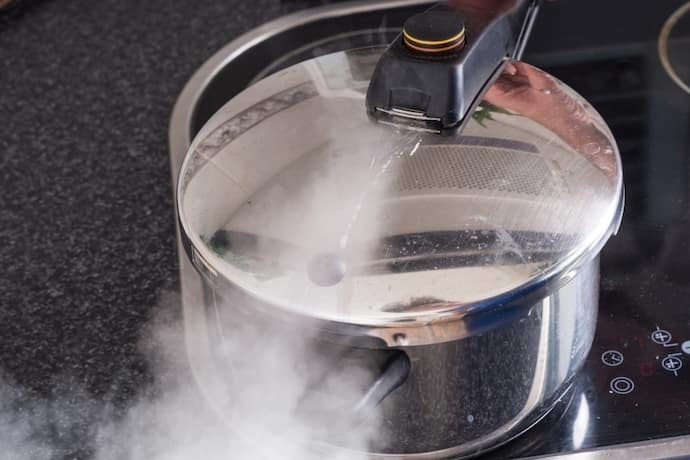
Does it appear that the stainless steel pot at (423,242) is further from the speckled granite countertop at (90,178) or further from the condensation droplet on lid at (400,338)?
the speckled granite countertop at (90,178)

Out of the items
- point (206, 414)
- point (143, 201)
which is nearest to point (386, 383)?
point (206, 414)

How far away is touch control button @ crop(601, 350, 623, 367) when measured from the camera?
571 mm

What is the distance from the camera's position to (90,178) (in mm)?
739

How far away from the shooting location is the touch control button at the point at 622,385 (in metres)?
0.56

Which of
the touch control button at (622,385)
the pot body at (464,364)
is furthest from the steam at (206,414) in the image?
the touch control button at (622,385)

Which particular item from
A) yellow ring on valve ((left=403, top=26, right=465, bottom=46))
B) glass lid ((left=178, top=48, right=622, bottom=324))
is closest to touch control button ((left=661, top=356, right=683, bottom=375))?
glass lid ((left=178, top=48, right=622, bottom=324))

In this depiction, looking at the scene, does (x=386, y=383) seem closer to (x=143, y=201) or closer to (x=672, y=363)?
(x=672, y=363)

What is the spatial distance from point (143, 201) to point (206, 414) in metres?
0.23

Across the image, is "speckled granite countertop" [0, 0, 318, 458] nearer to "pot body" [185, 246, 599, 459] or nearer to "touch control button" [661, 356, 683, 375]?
"pot body" [185, 246, 599, 459]

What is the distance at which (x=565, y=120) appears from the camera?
20.5 inches

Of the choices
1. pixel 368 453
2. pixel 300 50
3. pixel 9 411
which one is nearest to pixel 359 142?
pixel 368 453

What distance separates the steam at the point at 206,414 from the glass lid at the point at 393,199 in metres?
0.05

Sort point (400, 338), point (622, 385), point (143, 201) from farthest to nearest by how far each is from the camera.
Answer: point (143, 201), point (622, 385), point (400, 338)

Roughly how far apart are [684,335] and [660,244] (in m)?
0.09
